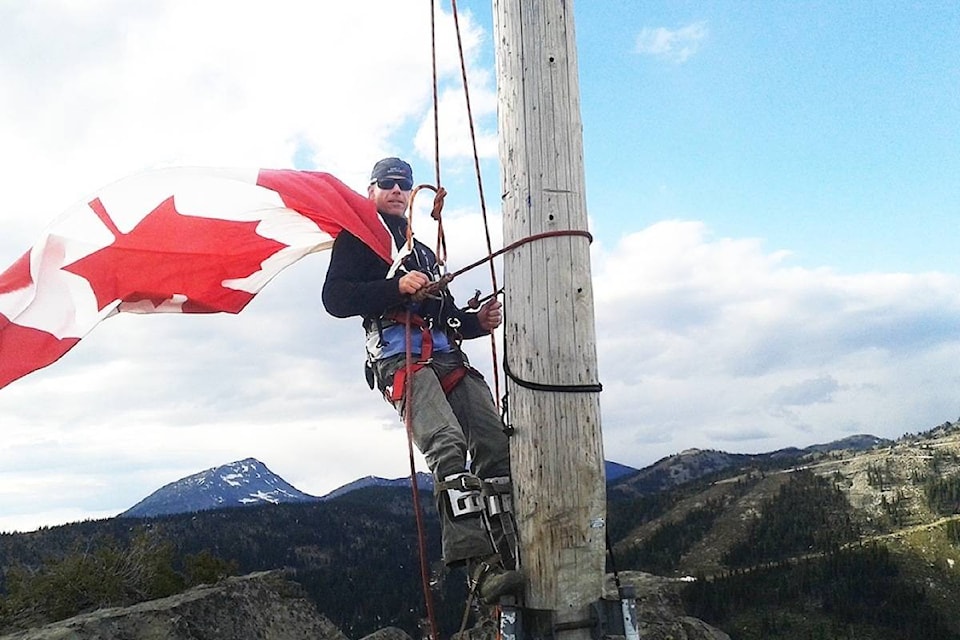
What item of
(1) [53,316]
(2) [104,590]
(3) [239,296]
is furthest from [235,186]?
(2) [104,590]

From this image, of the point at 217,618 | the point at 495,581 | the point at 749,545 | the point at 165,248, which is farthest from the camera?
the point at 749,545

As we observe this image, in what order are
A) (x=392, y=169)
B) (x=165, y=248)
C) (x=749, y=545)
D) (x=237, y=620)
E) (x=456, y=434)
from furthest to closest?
1. (x=749, y=545)
2. (x=237, y=620)
3. (x=165, y=248)
4. (x=392, y=169)
5. (x=456, y=434)

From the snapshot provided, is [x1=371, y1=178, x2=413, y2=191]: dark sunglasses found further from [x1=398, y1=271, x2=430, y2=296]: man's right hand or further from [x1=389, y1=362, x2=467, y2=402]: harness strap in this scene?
[x1=389, y1=362, x2=467, y2=402]: harness strap

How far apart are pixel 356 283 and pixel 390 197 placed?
881 millimetres

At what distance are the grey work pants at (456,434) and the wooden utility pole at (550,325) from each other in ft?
1.17

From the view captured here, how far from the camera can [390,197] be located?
5301 millimetres

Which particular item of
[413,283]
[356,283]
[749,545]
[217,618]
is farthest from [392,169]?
[749,545]

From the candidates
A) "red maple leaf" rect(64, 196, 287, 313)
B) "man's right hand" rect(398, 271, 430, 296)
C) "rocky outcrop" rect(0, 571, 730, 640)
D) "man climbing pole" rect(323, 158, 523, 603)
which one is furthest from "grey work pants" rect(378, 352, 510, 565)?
"rocky outcrop" rect(0, 571, 730, 640)

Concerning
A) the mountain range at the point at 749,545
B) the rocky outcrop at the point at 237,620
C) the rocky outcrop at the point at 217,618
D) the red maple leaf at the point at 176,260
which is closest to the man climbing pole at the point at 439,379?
the red maple leaf at the point at 176,260

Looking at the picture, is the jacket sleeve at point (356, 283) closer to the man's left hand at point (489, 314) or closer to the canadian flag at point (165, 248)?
the canadian flag at point (165, 248)

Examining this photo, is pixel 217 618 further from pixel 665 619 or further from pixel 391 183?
pixel 391 183

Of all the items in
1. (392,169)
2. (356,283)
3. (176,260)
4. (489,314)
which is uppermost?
(392,169)

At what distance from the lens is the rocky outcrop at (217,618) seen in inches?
420

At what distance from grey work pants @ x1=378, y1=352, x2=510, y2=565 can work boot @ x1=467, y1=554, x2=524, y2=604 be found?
71mm
